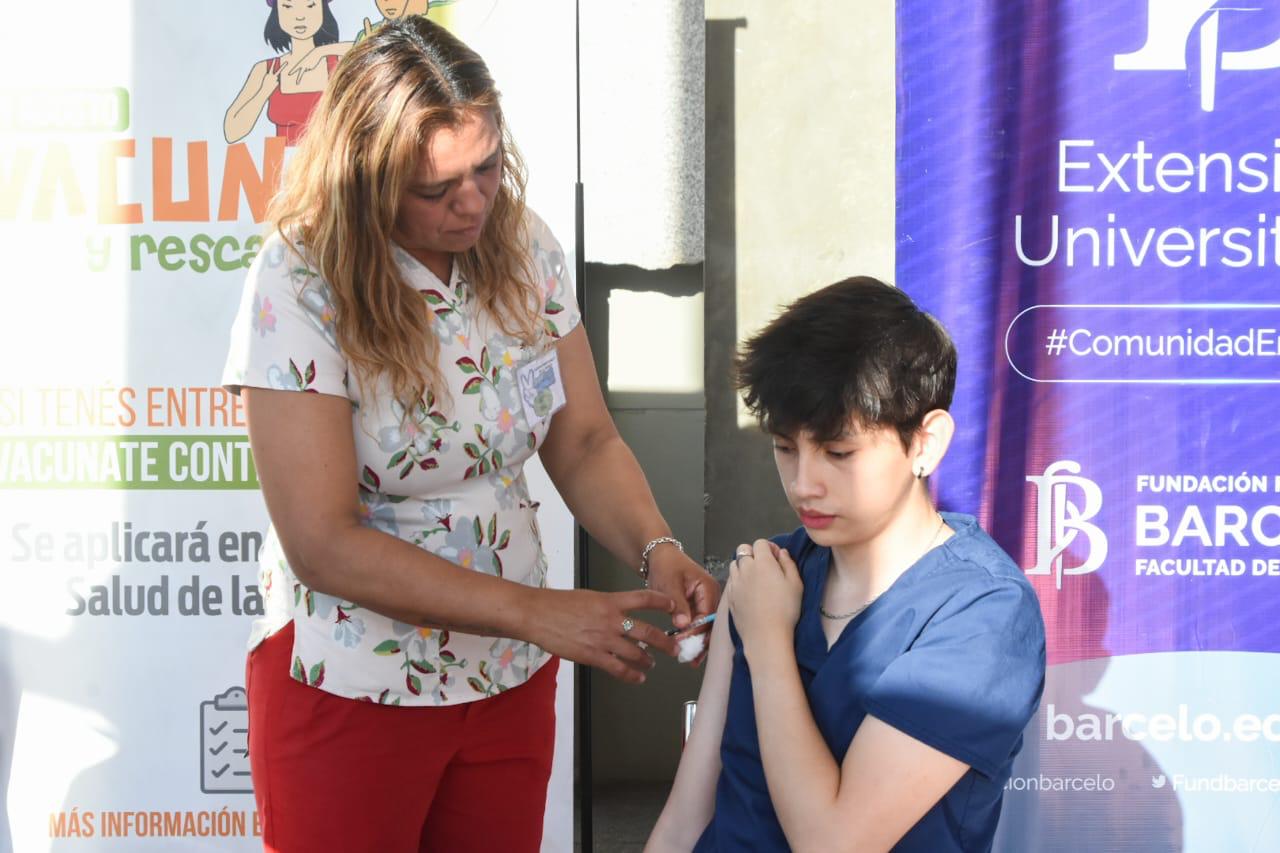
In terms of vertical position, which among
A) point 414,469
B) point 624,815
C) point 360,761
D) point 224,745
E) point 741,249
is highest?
point 741,249

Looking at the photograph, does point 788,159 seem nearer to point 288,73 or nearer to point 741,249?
point 741,249

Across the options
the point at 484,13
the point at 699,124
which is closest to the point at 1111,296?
the point at 699,124

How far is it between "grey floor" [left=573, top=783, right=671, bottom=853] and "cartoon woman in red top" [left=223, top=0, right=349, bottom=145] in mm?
1753

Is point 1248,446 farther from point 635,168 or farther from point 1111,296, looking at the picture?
point 635,168

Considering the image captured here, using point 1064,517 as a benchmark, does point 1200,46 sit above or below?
above

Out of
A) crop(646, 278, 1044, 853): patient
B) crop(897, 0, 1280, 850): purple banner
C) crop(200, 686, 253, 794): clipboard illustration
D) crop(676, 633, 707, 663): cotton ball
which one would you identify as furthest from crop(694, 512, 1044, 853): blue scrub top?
crop(200, 686, 253, 794): clipboard illustration

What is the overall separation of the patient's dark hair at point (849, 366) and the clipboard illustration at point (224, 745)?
6.06 feet

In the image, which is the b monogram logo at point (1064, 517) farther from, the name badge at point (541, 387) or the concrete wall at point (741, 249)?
the name badge at point (541, 387)

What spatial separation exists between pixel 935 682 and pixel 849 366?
31 centimetres

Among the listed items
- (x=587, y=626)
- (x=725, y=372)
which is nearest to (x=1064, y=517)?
(x=725, y=372)

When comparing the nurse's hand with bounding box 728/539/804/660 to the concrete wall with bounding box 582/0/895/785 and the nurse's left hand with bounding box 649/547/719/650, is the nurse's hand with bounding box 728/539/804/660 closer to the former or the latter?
the nurse's left hand with bounding box 649/547/719/650

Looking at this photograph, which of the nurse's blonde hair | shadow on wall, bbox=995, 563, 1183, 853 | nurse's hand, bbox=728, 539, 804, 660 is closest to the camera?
nurse's hand, bbox=728, 539, 804, 660

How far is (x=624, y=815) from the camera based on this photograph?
3.28 meters

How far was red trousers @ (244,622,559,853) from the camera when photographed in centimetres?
155
